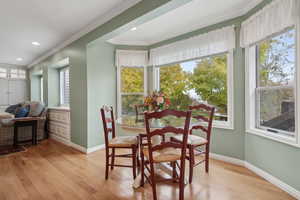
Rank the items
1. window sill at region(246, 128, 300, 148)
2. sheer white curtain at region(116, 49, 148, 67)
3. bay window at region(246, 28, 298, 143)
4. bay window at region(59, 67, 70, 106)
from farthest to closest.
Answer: bay window at region(59, 67, 70, 106), sheer white curtain at region(116, 49, 148, 67), bay window at region(246, 28, 298, 143), window sill at region(246, 128, 300, 148)

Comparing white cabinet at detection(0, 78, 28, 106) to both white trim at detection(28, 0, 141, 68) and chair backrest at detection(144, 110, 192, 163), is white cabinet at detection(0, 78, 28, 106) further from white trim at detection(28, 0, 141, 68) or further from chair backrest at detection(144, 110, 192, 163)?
chair backrest at detection(144, 110, 192, 163)

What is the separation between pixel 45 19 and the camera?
290cm

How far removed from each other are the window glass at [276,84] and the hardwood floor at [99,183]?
2.61 ft

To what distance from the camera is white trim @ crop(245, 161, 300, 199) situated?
1926 mm

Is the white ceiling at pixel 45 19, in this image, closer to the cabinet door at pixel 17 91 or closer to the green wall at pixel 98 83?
the green wall at pixel 98 83

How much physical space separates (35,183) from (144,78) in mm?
2841

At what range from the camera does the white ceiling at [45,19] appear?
245 cm

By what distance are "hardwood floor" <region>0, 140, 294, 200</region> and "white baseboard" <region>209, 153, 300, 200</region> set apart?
0.21 ft

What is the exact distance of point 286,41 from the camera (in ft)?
7.04

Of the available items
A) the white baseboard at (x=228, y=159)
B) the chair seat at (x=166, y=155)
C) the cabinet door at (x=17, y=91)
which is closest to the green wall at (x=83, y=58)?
the chair seat at (x=166, y=155)

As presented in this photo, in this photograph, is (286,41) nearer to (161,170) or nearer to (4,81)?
(161,170)

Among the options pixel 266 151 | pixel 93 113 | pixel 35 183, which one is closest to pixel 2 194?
pixel 35 183


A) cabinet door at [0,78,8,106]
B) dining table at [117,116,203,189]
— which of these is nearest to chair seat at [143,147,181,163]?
dining table at [117,116,203,189]

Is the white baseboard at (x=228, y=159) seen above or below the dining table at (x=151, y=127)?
below
